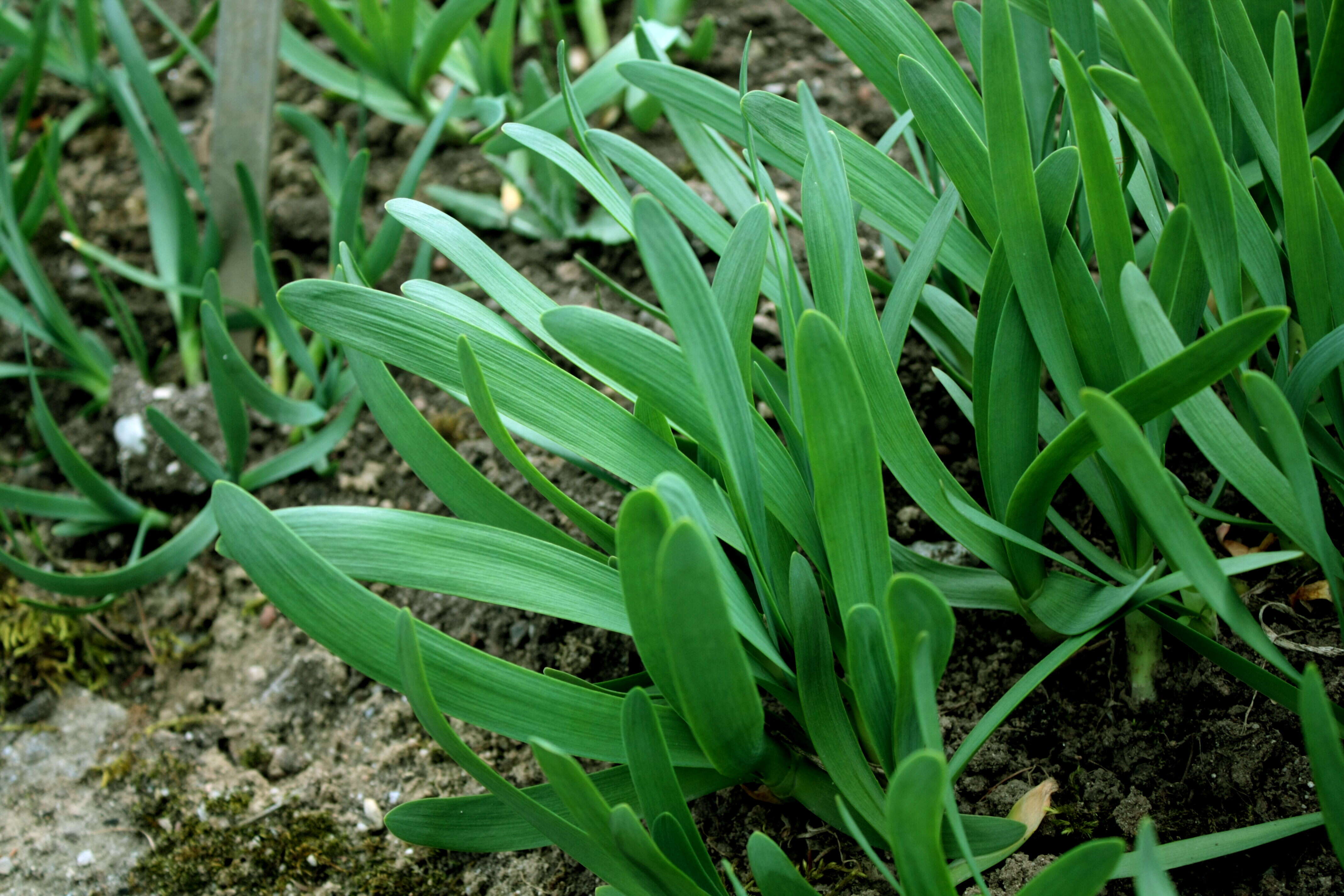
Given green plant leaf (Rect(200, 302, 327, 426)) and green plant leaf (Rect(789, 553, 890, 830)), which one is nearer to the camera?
green plant leaf (Rect(789, 553, 890, 830))

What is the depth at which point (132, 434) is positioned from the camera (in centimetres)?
128

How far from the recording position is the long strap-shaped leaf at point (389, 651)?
0.56 metres

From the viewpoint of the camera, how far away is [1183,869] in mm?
665

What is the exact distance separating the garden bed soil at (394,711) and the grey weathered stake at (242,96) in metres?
0.14

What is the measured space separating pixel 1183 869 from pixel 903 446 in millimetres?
355

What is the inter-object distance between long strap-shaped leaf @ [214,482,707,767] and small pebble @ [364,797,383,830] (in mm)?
361

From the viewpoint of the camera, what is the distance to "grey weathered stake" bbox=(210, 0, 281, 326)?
1328 millimetres

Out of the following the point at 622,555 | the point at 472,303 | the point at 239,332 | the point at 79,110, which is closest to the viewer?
the point at 622,555

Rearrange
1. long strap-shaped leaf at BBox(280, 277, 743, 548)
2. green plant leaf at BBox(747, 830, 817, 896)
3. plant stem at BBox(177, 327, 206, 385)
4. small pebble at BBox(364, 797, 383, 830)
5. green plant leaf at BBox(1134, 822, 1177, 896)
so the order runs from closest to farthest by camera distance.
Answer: green plant leaf at BBox(1134, 822, 1177, 896)
green plant leaf at BBox(747, 830, 817, 896)
long strap-shaped leaf at BBox(280, 277, 743, 548)
small pebble at BBox(364, 797, 383, 830)
plant stem at BBox(177, 327, 206, 385)

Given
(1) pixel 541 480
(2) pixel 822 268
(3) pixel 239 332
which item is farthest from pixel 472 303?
(3) pixel 239 332

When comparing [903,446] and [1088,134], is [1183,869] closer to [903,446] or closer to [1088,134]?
[903,446]

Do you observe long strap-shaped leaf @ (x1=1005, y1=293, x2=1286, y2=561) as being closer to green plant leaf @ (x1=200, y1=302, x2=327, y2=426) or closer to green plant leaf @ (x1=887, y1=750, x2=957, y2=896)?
green plant leaf @ (x1=887, y1=750, x2=957, y2=896)

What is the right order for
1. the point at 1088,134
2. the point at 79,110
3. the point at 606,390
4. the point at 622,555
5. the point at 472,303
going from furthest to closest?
the point at 79,110, the point at 606,390, the point at 472,303, the point at 1088,134, the point at 622,555

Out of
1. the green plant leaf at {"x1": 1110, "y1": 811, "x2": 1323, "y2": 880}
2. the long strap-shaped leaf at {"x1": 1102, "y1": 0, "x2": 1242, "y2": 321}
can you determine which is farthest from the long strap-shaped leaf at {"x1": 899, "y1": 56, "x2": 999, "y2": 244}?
the green plant leaf at {"x1": 1110, "y1": 811, "x2": 1323, "y2": 880}
